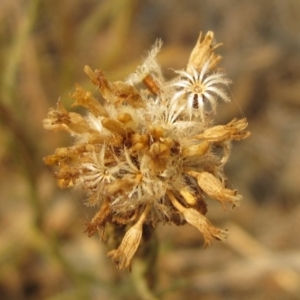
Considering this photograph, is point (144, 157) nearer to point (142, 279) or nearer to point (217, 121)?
point (142, 279)

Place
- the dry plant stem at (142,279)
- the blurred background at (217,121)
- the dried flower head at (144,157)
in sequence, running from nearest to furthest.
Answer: the dried flower head at (144,157) → the dry plant stem at (142,279) → the blurred background at (217,121)

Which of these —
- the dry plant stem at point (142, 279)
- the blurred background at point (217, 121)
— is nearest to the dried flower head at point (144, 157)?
the dry plant stem at point (142, 279)

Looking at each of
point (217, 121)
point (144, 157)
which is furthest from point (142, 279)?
point (217, 121)

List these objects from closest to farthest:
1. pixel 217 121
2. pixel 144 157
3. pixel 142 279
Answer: pixel 144 157 < pixel 142 279 < pixel 217 121

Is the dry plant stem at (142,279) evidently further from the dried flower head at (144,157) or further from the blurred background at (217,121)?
the dried flower head at (144,157)

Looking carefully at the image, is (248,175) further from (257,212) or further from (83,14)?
(83,14)

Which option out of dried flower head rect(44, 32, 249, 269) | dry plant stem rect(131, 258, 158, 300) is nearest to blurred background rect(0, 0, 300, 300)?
dry plant stem rect(131, 258, 158, 300)

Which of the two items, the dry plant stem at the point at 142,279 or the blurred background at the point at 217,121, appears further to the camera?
the blurred background at the point at 217,121

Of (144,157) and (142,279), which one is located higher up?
(144,157)
